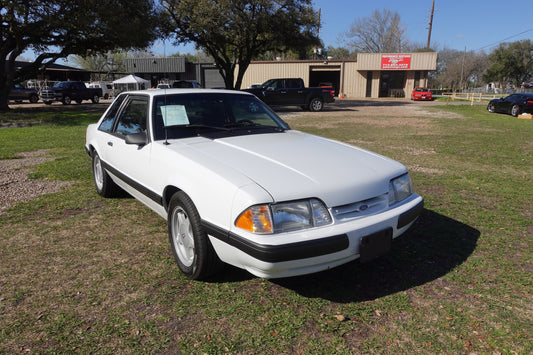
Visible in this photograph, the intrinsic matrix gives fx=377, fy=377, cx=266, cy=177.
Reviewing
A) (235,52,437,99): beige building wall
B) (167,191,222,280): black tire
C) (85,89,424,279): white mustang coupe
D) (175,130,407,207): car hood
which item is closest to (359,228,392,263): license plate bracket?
(85,89,424,279): white mustang coupe

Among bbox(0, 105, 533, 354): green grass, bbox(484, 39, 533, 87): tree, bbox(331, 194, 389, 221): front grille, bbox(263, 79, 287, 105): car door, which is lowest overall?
bbox(0, 105, 533, 354): green grass

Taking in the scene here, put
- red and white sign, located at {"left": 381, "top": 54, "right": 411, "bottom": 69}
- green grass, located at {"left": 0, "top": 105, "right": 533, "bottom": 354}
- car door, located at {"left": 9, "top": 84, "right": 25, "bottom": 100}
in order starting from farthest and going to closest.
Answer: red and white sign, located at {"left": 381, "top": 54, "right": 411, "bottom": 69} → car door, located at {"left": 9, "top": 84, "right": 25, "bottom": 100} → green grass, located at {"left": 0, "top": 105, "right": 533, "bottom": 354}

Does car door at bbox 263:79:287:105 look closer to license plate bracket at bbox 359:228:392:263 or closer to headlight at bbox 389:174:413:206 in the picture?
headlight at bbox 389:174:413:206

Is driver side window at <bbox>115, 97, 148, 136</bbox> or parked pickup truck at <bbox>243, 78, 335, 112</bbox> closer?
driver side window at <bbox>115, 97, 148, 136</bbox>

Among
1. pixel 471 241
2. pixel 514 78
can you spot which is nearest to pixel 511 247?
pixel 471 241

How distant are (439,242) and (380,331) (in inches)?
65.0

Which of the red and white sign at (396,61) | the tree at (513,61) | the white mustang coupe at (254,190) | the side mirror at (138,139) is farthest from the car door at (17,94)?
the tree at (513,61)

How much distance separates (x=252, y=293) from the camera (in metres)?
2.82

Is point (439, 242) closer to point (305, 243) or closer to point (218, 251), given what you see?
point (305, 243)

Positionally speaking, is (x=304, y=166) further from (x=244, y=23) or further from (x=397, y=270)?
(x=244, y=23)

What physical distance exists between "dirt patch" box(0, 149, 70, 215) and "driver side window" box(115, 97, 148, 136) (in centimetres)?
186

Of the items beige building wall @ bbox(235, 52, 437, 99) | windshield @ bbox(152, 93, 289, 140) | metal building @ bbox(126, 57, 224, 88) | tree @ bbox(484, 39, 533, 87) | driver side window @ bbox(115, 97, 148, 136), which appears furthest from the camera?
tree @ bbox(484, 39, 533, 87)

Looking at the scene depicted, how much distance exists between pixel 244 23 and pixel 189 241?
21352mm

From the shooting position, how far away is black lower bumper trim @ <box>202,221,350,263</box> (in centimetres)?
231
